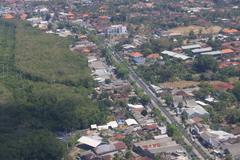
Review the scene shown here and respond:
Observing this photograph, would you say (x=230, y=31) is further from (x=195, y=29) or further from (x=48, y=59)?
(x=48, y=59)

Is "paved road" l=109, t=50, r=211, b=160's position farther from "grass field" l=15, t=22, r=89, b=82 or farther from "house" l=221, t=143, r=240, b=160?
"grass field" l=15, t=22, r=89, b=82

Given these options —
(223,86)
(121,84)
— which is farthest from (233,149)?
(121,84)

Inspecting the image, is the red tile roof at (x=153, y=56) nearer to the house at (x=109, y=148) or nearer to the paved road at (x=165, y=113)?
the paved road at (x=165, y=113)

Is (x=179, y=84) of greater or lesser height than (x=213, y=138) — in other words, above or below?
below

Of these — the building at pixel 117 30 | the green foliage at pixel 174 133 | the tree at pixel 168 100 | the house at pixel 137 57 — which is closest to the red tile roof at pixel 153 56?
the house at pixel 137 57

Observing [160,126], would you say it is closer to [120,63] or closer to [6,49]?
[120,63]

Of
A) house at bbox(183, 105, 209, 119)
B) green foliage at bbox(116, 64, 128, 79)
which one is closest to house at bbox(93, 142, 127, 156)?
house at bbox(183, 105, 209, 119)
